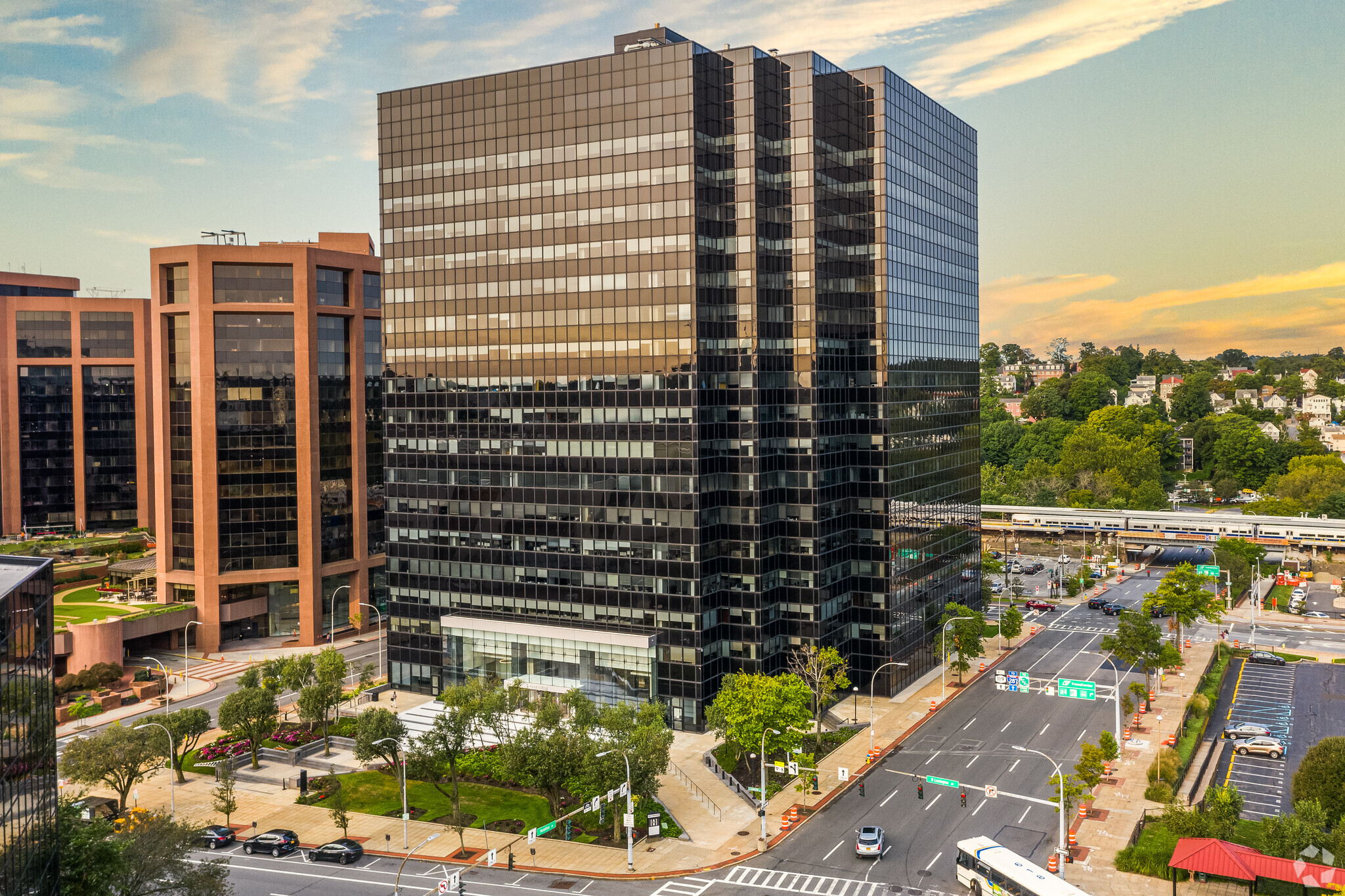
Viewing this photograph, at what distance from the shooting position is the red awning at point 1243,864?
2286 inches

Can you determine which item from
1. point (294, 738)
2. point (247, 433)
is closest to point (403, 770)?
point (294, 738)

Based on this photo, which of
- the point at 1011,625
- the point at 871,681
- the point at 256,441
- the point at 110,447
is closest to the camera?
the point at 871,681

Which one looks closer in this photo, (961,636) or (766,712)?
(766,712)

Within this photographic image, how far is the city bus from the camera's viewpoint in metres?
57.6

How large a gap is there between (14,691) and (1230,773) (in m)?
88.3

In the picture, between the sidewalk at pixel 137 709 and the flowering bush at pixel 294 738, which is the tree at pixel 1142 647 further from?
the sidewalk at pixel 137 709

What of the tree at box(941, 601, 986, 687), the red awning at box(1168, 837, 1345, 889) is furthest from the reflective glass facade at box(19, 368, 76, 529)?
the red awning at box(1168, 837, 1345, 889)

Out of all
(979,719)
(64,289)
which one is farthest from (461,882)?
(64,289)

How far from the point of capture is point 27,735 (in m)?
42.4

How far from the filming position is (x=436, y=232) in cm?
10681

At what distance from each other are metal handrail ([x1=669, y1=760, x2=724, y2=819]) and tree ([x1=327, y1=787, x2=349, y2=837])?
19.3 metres

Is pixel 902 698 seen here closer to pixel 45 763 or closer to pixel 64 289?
pixel 45 763

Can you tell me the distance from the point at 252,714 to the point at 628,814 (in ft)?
123

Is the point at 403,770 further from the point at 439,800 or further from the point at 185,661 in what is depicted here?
the point at 185,661
